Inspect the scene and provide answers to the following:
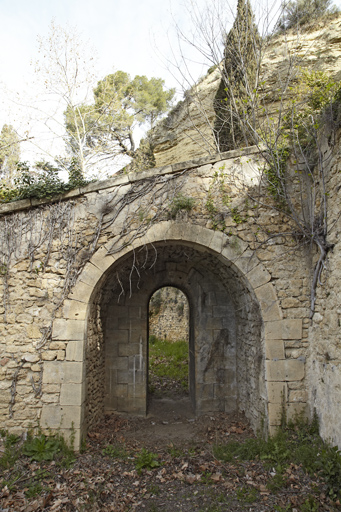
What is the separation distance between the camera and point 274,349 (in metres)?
4.71

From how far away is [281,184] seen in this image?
4.88m

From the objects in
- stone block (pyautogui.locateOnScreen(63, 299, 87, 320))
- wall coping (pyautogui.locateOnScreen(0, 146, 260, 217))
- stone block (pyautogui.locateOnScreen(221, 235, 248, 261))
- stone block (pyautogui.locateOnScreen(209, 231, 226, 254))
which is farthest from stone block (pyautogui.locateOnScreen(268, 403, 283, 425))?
wall coping (pyautogui.locateOnScreen(0, 146, 260, 217))

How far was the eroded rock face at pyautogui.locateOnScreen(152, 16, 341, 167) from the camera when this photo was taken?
10539 mm

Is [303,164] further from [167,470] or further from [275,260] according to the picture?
[167,470]

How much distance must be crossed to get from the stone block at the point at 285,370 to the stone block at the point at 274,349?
0.08 metres

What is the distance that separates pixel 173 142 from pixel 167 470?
39.5 ft

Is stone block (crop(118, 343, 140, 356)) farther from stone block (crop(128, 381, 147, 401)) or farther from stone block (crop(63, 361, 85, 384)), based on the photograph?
stone block (crop(63, 361, 85, 384))

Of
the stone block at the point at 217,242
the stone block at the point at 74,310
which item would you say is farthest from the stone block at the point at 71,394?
the stone block at the point at 217,242

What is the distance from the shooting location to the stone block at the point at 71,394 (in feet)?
15.6

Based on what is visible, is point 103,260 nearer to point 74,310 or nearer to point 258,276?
point 74,310

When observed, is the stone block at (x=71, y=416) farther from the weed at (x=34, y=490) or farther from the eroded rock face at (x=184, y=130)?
the eroded rock face at (x=184, y=130)

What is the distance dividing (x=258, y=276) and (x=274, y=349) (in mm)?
1111

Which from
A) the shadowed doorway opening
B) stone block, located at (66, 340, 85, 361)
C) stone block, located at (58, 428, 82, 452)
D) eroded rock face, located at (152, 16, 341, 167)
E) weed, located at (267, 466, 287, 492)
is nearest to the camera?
weed, located at (267, 466, 287, 492)

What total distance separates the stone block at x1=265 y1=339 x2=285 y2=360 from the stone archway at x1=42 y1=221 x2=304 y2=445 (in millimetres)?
14
